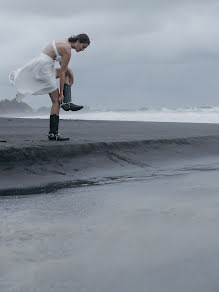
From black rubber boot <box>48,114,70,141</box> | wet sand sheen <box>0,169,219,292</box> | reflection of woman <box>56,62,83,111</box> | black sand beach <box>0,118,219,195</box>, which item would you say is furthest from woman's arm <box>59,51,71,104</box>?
wet sand sheen <box>0,169,219,292</box>

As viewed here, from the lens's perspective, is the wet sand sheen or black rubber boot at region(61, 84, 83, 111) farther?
black rubber boot at region(61, 84, 83, 111)

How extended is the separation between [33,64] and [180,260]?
4131mm

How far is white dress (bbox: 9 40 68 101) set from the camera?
227 inches

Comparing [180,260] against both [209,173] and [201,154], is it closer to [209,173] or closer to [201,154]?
[209,173]

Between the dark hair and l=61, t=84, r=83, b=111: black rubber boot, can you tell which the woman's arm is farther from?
the dark hair

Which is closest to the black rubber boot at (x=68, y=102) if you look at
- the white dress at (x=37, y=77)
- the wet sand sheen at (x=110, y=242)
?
the white dress at (x=37, y=77)

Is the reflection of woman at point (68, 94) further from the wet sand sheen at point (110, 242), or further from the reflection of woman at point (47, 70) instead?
the wet sand sheen at point (110, 242)

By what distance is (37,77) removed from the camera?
5.77 meters

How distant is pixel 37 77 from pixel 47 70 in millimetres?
152

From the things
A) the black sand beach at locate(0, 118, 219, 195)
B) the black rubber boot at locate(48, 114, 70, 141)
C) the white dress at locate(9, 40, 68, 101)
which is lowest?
the black sand beach at locate(0, 118, 219, 195)

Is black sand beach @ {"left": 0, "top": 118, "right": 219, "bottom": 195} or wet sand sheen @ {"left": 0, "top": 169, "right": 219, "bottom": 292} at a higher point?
black sand beach @ {"left": 0, "top": 118, "right": 219, "bottom": 195}

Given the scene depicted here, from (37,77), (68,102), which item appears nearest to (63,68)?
(37,77)

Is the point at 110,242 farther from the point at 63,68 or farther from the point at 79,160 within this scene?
the point at 63,68

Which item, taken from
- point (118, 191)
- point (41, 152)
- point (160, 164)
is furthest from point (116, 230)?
point (160, 164)
